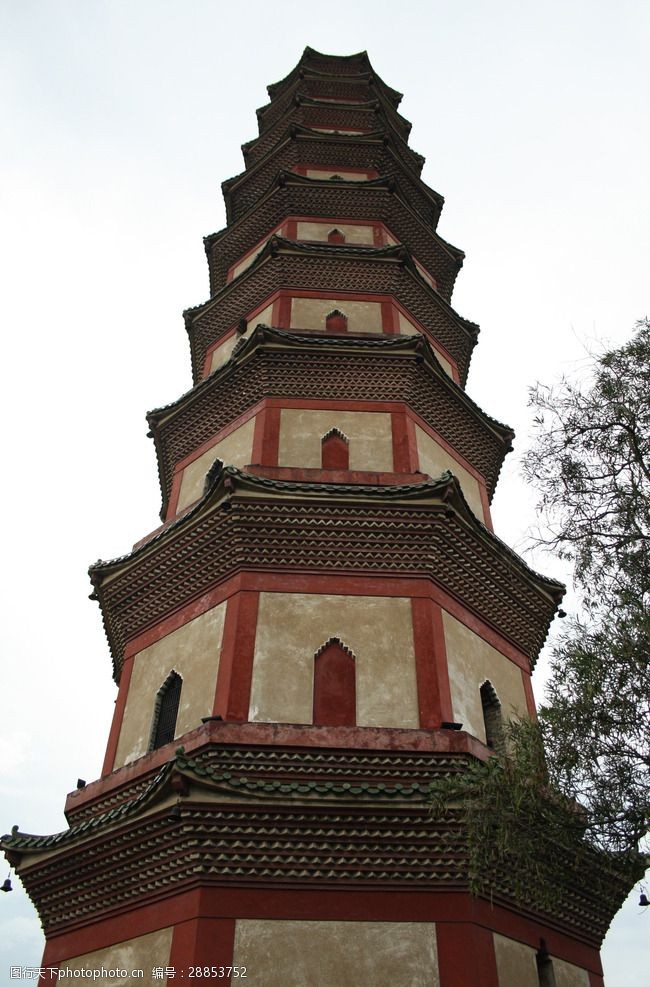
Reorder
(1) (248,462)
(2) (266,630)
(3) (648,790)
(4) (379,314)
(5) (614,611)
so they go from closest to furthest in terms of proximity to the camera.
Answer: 1. (3) (648,790)
2. (5) (614,611)
3. (2) (266,630)
4. (1) (248,462)
5. (4) (379,314)

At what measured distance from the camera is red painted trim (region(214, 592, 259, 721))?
852 cm

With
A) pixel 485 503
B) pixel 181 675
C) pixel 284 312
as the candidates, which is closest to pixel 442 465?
pixel 485 503

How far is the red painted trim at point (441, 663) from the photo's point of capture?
8.59m

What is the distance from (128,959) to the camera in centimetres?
774

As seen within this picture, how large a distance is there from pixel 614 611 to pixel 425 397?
20.1ft

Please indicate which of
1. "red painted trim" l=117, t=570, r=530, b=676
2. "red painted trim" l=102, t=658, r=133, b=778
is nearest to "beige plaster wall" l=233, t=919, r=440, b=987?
"red painted trim" l=102, t=658, r=133, b=778

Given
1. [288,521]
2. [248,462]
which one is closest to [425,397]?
[248,462]

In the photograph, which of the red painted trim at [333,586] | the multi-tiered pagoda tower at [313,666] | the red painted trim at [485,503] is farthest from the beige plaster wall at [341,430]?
the red painted trim at [485,503]

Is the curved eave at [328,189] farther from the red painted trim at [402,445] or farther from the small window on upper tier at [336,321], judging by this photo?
the red painted trim at [402,445]

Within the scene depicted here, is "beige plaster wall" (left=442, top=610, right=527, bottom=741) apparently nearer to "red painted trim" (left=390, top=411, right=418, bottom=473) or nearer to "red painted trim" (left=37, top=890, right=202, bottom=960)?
"red painted trim" (left=390, top=411, right=418, bottom=473)

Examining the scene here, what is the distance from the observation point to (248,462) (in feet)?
36.5

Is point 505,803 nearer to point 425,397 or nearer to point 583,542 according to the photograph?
point 583,542

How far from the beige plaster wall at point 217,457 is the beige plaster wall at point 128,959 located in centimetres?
554

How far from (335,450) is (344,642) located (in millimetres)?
2927
